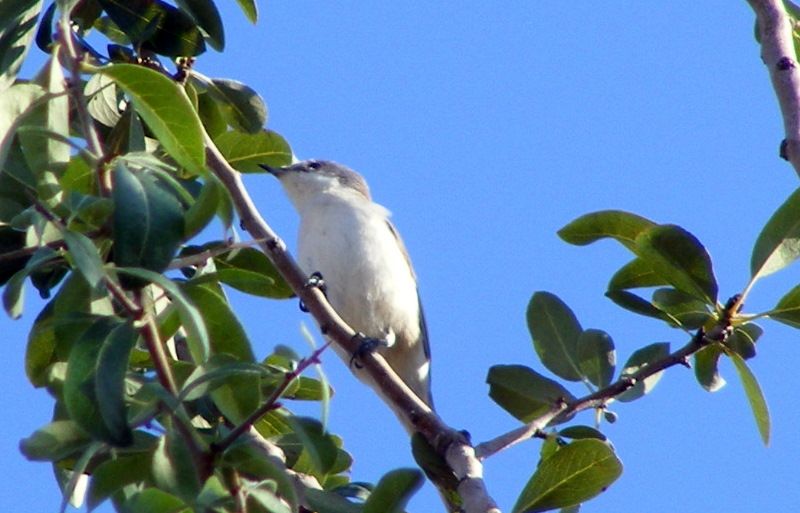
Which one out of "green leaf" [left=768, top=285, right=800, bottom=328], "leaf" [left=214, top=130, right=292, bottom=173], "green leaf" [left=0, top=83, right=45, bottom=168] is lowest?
"green leaf" [left=0, top=83, right=45, bottom=168]

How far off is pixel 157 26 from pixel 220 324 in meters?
1.44

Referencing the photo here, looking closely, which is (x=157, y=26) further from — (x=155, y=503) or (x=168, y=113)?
(x=155, y=503)

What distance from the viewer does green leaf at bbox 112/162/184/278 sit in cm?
205

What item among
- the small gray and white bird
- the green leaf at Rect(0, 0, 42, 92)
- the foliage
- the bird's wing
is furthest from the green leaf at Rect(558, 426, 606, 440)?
the bird's wing

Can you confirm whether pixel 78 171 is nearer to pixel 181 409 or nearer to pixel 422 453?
pixel 181 409

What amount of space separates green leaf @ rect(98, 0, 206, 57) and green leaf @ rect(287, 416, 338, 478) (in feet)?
5.02

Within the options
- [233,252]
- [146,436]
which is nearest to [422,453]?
[233,252]

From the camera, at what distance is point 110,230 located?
2.29 meters

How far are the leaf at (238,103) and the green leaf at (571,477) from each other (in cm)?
158

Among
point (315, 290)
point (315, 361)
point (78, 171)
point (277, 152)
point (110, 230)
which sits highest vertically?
point (277, 152)

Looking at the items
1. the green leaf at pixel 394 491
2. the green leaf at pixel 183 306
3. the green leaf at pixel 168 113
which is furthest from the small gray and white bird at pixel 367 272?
the green leaf at pixel 183 306

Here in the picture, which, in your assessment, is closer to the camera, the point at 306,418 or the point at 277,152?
the point at 306,418

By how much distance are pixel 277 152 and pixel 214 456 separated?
70.4 inches

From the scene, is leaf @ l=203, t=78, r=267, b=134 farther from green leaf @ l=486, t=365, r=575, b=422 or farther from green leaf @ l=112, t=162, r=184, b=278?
green leaf @ l=112, t=162, r=184, b=278
